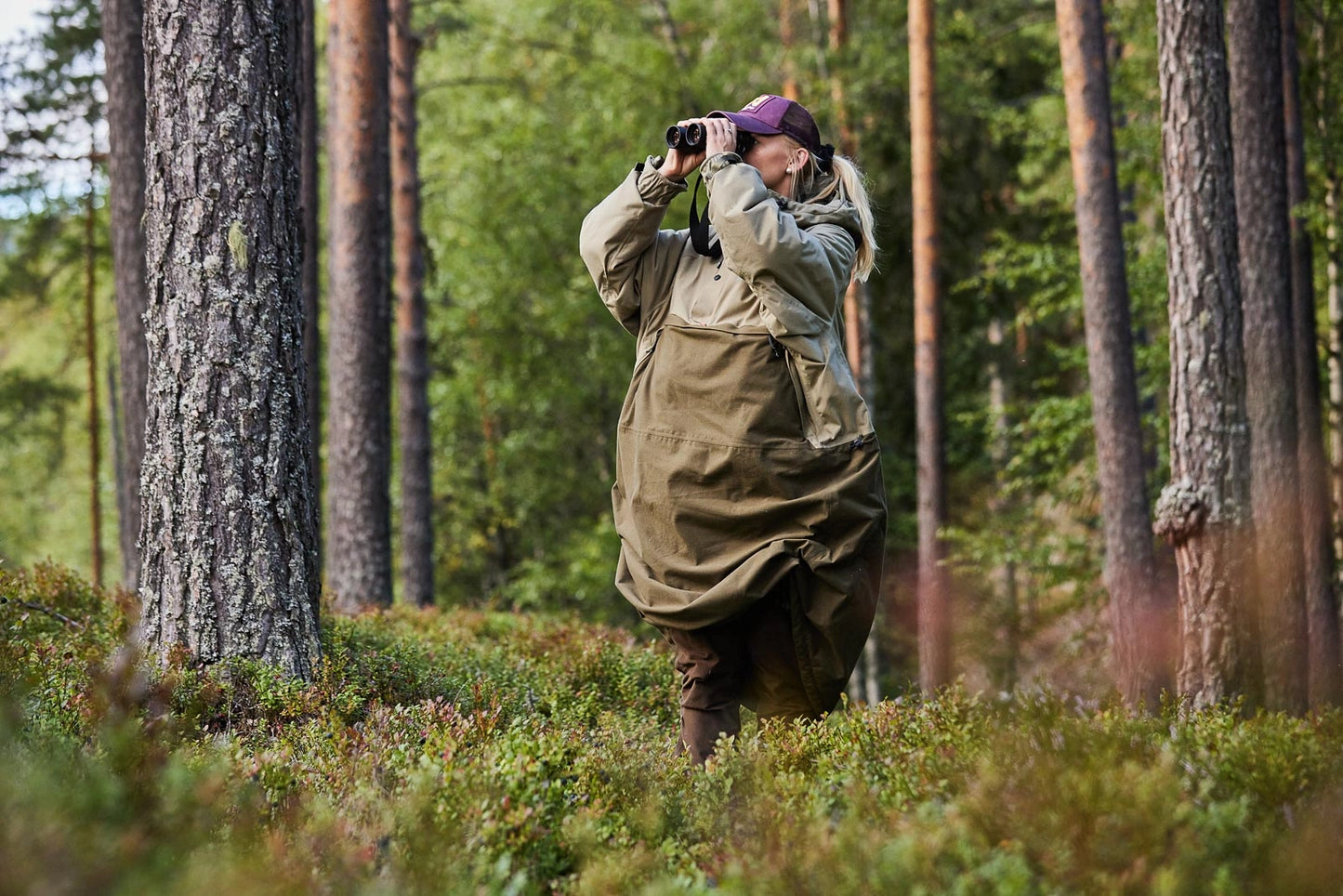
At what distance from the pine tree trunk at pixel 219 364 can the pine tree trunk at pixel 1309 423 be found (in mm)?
8771

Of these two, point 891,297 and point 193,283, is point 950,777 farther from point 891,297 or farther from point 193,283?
point 891,297

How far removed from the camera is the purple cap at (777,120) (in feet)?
13.7

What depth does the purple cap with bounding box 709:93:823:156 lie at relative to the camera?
4.18m

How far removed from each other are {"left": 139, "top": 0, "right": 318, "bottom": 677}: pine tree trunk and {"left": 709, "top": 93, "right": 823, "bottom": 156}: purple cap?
6.21 feet

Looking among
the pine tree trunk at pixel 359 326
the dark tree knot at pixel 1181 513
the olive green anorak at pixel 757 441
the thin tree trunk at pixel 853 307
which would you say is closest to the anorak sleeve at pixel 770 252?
the olive green anorak at pixel 757 441

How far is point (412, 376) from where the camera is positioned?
13.5 m

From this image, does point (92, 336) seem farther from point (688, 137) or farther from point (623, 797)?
point (623, 797)

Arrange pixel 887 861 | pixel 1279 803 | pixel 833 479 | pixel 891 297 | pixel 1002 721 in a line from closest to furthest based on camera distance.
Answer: pixel 887 861 → pixel 1279 803 → pixel 1002 721 → pixel 833 479 → pixel 891 297

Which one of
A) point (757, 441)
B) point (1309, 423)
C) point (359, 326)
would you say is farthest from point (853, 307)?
point (757, 441)

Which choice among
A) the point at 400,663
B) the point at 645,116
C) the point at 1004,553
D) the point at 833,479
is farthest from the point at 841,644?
the point at 645,116

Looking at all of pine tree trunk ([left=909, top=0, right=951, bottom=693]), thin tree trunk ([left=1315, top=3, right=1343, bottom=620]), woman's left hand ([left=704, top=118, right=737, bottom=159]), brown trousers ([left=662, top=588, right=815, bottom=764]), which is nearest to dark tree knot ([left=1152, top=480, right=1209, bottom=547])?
brown trousers ([left=662, top=588, right=815, bottom=764])

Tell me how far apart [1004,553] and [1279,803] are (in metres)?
11.9

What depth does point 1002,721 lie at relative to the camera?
330 cm

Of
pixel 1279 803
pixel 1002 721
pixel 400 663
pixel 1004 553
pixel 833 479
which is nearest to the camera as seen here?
pixel 1279 803
